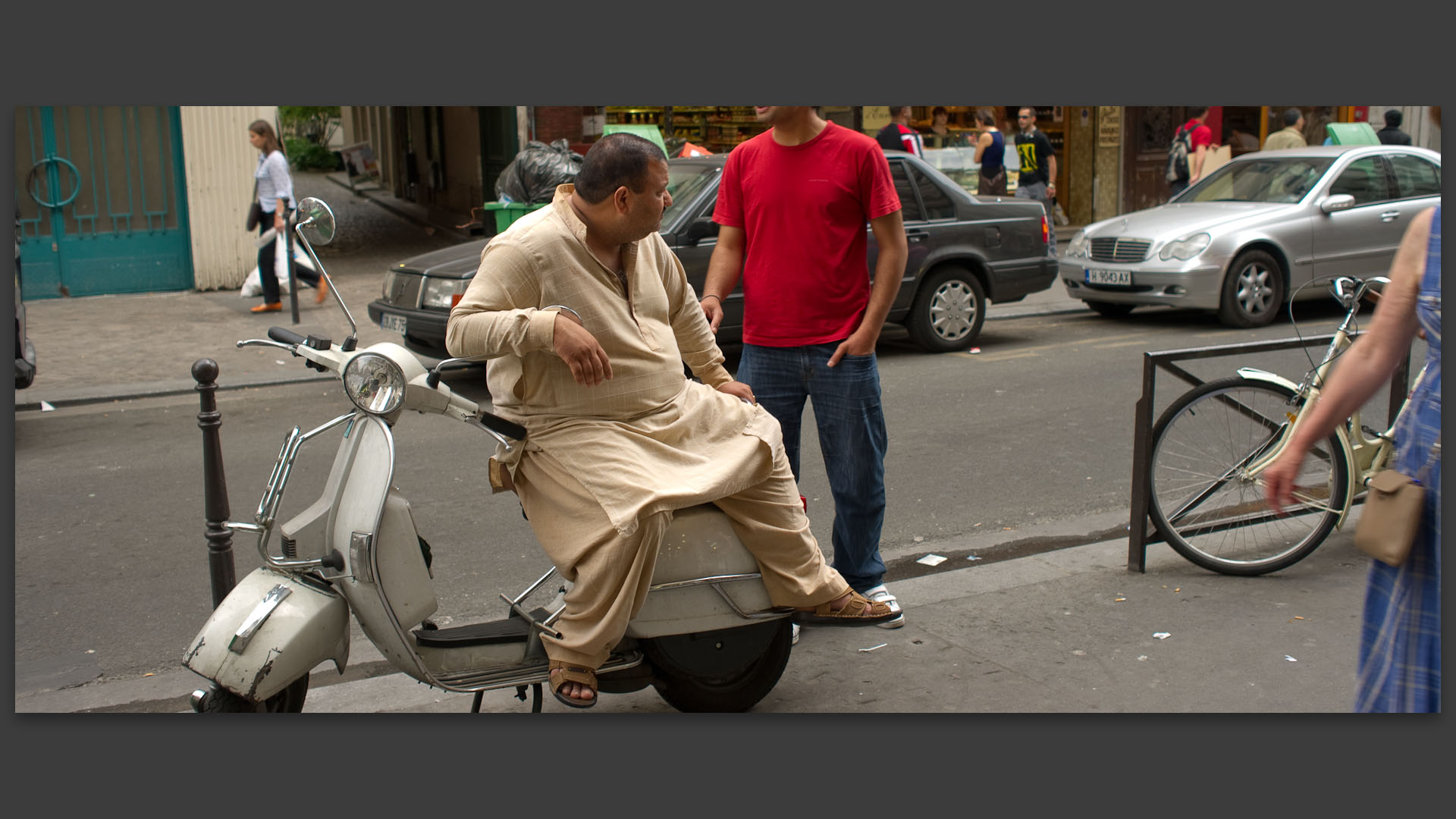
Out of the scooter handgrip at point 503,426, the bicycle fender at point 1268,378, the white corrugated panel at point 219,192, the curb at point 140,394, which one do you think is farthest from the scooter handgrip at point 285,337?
the white corrugated panel at point 219,192

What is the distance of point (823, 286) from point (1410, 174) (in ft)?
31.5

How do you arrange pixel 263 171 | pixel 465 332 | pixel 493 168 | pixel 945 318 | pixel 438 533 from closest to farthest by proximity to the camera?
1. pixel 465 332
2. pixel 438 533
3. pixel 945 318
4. pixel 263 171
5. pixel 493 168

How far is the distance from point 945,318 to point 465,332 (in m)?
7.38

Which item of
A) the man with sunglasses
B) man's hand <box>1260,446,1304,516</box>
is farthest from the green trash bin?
man's hand <box>1260,446,1304,516</box>

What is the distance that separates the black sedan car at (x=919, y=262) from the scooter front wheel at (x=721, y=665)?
531 centimetres

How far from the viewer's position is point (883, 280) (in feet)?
14.5

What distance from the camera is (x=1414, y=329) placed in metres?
2.84

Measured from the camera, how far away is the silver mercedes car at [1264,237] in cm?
1120

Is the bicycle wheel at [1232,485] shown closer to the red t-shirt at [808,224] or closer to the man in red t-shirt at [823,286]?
the man in red t-shirt at [823,286]

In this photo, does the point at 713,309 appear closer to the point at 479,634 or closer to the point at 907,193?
the point at 479,634

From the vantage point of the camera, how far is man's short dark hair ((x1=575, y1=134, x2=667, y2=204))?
3543 millimetres

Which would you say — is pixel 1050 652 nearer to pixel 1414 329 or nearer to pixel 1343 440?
pixel 1343 440

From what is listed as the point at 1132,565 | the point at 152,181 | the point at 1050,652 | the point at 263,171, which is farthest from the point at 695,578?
the point at 152,181

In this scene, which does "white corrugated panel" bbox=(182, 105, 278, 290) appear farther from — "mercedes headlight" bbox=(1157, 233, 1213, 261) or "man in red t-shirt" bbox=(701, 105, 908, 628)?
"man in red t-shirt" bbox=(701, 105, 908, 628)
